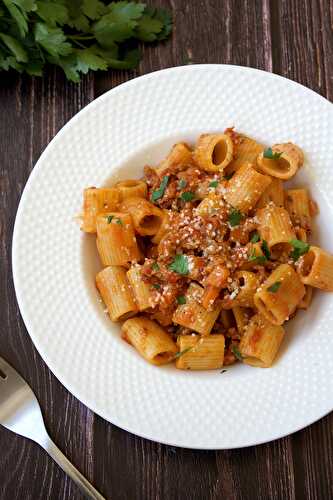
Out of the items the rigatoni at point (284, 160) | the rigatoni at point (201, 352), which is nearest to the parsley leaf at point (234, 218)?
the rigatoni at point (284, 160)

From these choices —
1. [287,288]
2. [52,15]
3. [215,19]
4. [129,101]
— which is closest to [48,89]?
[52,15]

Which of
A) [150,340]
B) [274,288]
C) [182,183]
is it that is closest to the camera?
[274,288]

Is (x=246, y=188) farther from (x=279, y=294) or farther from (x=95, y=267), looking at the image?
(x=95, y=267)

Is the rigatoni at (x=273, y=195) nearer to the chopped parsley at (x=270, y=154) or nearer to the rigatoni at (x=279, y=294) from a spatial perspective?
the chopped parsley at (x=270, y=154)

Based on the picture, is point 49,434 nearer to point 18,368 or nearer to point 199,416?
point 18,368

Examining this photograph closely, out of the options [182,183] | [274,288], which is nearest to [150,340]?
[274,288]
